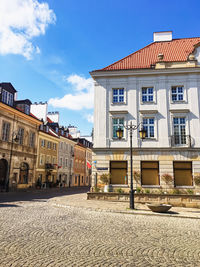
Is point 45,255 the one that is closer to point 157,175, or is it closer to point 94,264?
point 94,264

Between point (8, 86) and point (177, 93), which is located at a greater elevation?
point (8, 86)

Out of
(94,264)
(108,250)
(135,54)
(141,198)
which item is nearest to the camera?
(94,264)

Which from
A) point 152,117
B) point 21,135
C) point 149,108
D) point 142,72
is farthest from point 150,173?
point 21,135

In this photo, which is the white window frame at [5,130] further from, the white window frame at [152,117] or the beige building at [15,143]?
the white window frame at [152,117]

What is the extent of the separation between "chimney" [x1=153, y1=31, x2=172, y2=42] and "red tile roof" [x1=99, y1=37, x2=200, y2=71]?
0.76 metres

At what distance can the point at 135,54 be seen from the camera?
84.0 ft

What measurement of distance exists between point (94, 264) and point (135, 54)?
78.1 ft

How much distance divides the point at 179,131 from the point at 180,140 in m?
0.86

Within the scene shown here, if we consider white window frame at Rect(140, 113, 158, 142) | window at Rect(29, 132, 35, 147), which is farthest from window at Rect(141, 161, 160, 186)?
window at Rect(29, 132, 35, 147)

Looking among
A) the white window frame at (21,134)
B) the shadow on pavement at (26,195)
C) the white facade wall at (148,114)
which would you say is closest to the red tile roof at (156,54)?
the white facade wall at (148,114)

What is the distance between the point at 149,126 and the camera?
2183 centimetres

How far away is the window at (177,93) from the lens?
2219 centimetres

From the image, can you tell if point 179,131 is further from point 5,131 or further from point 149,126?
point 5,131

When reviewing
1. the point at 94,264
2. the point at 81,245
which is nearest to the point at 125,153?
the point at 81,245
